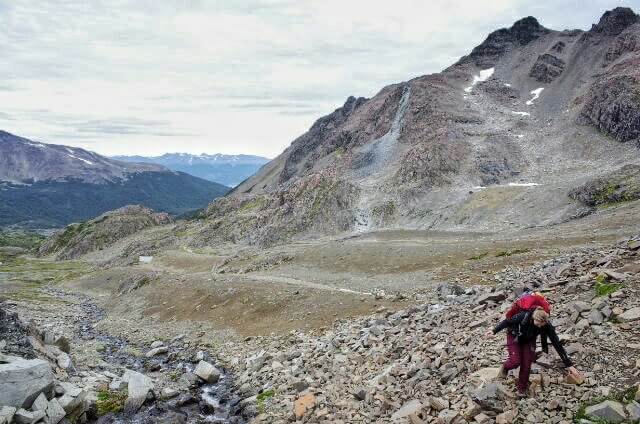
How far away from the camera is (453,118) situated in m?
143

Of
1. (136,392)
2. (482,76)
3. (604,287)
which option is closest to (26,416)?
(136,392)

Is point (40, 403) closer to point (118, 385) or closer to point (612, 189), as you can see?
point (118, 385)

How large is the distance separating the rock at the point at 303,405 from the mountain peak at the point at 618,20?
185 meters

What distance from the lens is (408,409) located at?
18.8 m

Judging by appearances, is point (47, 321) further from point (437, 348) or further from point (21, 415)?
point (437, 348)

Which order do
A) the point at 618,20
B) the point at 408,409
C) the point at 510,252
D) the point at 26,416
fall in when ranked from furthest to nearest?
the point at 618,20, the point at 510,252, the point at 26,416, the point at 408,409

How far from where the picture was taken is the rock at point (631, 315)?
17938 mm

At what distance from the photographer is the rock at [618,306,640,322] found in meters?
17.9

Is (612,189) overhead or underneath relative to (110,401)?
overhead

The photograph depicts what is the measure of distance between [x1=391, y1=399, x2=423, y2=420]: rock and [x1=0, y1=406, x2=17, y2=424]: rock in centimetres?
1673

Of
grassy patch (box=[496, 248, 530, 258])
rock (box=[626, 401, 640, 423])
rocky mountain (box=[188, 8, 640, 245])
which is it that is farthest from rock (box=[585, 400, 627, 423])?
rocky mountain (box=[188, 8, 640, 245])

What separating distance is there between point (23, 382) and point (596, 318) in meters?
25.5

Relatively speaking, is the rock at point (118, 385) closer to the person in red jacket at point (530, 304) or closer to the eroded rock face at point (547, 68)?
the person in red jacket at point (530, 304)

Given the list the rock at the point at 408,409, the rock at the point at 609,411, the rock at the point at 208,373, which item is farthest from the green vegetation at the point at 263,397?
the rock at the point at 609,411
